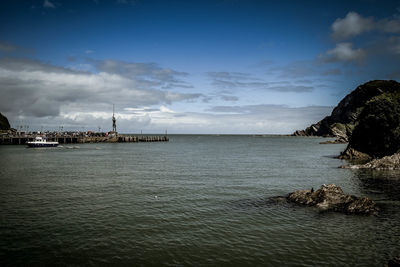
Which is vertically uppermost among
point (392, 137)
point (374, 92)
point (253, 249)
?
point (374, 92)

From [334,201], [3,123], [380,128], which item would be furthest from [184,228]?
[3,123]

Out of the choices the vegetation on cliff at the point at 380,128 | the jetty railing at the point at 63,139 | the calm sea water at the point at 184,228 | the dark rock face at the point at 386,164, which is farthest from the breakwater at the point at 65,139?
the dark rock face at the point at 386,164

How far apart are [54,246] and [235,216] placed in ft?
39.1

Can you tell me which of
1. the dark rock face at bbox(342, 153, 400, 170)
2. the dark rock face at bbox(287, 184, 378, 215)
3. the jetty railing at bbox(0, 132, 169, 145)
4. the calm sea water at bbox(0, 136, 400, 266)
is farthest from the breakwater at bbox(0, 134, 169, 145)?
the dark rock face at bbox(287, 184, 378, 215)

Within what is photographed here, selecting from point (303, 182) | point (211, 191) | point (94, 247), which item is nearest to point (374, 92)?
point (303, 182)

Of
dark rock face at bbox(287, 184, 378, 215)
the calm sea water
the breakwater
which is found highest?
the breakwater

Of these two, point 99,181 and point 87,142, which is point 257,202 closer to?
point 99,181

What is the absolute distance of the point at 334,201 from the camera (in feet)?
69.1

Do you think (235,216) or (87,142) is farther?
(87,142)

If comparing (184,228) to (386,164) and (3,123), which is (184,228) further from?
(3,123)

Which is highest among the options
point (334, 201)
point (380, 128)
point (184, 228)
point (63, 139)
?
point (380, 128)

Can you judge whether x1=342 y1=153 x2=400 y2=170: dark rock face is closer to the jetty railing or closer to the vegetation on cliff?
the vegetation on cliff

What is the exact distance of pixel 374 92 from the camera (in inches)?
6993

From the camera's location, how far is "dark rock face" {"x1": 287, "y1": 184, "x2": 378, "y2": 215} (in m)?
19.6
